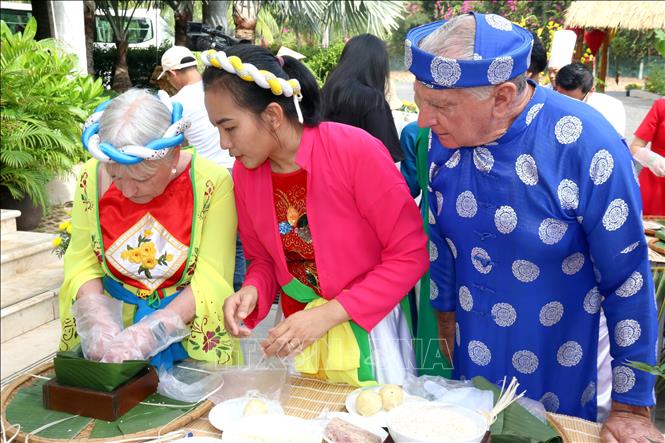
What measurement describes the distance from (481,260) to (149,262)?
90 centimetres

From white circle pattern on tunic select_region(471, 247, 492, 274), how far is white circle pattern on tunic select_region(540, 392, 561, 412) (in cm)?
38

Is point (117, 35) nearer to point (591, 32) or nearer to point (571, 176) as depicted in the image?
point (591, 32)

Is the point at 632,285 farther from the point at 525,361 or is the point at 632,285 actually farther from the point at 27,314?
the point at 27,314

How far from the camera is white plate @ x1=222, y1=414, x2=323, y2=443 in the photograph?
56.1 inches

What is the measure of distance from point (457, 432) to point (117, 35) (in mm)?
14692

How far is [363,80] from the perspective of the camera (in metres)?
3.70

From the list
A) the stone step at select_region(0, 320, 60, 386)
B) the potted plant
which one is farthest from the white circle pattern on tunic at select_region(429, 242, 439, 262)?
the potted plant

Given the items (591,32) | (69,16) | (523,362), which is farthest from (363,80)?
(591,32)

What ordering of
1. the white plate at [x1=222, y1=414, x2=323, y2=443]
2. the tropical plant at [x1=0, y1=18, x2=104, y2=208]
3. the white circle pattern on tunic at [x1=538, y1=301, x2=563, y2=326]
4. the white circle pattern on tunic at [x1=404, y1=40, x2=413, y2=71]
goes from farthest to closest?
the tropical plant at [x1=0, y1=18, x2=104, y2=208] → the white circle pattern on tunic at [x1=538, y1=301, x2=563, y2=326] → the white circle pattern on tunic at [x1=404, y1=40, x2=413, y2=71] → the white plate at [x1=222, y1=414, x2=323, y2=443]

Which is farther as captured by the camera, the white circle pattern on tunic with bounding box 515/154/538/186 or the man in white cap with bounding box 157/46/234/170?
the man in white cap with bounding box 157/46/234/170

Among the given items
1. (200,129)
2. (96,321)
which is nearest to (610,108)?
(200,129)

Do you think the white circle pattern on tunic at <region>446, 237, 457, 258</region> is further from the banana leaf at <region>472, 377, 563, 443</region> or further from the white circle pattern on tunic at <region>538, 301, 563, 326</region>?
the banana leaf at <region>472, 377, 563, 443</region>

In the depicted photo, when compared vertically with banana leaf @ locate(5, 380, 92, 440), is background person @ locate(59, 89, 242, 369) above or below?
above

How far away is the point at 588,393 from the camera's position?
1.85 metres
